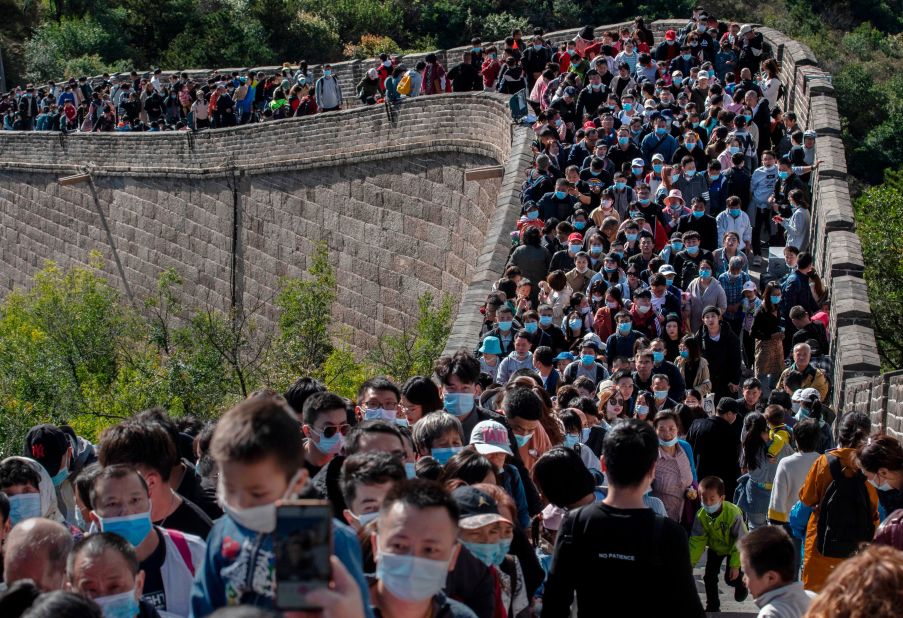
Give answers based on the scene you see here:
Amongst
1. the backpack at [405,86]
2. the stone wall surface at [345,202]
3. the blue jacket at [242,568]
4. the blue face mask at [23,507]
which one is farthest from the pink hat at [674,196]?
the backpack at [405,86]

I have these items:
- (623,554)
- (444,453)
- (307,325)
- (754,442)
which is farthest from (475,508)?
(307,325)

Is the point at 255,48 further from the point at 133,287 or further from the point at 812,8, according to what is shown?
the point at 812,8

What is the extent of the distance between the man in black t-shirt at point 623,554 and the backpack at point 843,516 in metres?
2.44

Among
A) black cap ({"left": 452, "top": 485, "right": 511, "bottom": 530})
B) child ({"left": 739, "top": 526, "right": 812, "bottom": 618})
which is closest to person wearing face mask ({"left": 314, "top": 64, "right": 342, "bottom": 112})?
black cap ({"left": 452, "top": 485, "right": 511, "bottom": 530})

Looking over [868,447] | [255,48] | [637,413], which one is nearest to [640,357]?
[637,413]

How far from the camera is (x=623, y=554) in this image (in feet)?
16.3

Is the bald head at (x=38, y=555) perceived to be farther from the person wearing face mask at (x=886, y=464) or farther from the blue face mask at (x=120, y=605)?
the person wearing face mask at (x=886, y=464)

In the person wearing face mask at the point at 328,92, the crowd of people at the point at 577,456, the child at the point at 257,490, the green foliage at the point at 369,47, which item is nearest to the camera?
Answer: the child at the point at 257,490

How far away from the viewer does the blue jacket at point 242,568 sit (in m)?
3.61

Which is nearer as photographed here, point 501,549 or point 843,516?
point 501,549

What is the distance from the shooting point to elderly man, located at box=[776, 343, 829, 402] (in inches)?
474

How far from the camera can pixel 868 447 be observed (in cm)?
679

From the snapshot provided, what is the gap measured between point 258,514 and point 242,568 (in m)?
0.21

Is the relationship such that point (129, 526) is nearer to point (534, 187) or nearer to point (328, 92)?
point (534, 187)
